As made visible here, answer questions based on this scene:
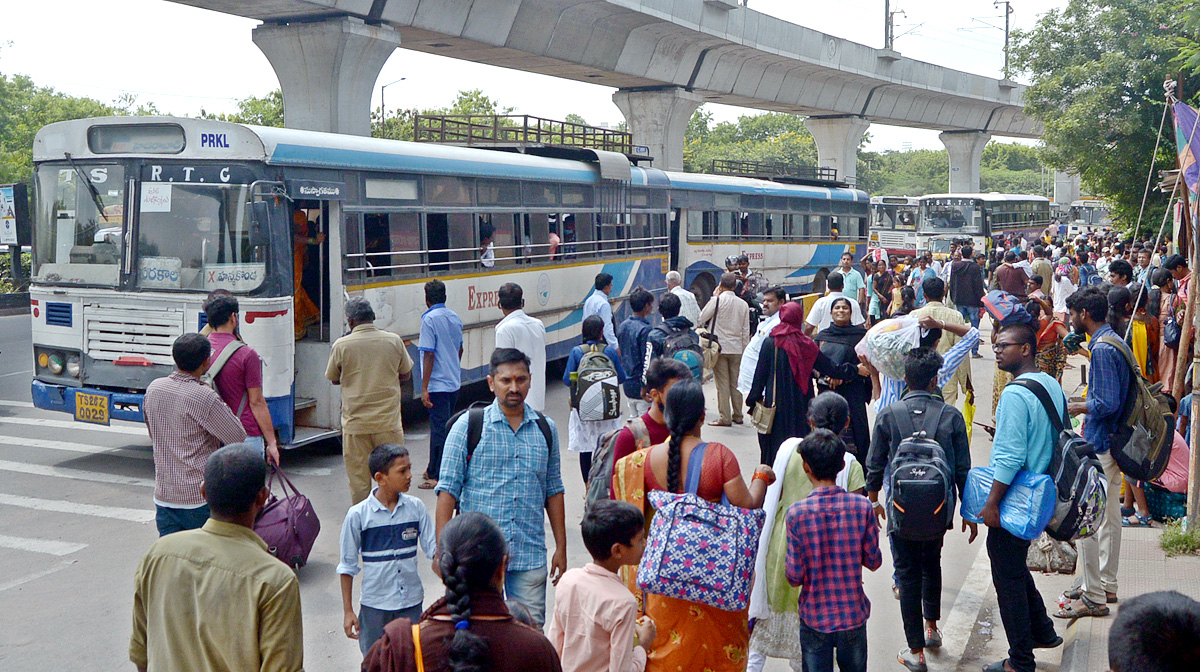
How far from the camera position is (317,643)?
5848mm

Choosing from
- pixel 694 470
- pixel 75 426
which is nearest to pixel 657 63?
pixel 75 426

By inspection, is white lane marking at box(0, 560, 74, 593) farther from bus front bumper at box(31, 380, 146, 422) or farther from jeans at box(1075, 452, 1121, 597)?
jeans at box(1075, 452, 1121, 597)

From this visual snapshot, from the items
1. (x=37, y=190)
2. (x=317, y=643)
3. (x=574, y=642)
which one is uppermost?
(x=37, y=190)

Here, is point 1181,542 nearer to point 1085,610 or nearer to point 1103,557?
point 1103,557

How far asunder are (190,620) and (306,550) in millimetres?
3477

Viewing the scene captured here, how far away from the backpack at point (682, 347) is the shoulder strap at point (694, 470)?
3820mm

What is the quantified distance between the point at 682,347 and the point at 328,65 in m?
15.1

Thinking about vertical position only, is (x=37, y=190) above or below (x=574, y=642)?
above

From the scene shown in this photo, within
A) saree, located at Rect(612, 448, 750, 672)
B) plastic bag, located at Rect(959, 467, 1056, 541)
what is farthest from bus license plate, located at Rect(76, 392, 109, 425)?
plastic bag, located at Rect(959, 467, 1056, 541)

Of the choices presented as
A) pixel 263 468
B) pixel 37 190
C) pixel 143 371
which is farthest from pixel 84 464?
pixel 263 468

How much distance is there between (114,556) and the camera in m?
7.22

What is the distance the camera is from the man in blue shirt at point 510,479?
4.52m

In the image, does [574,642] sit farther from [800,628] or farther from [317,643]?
[317,643]

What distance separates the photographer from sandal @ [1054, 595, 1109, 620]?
5742 mm
